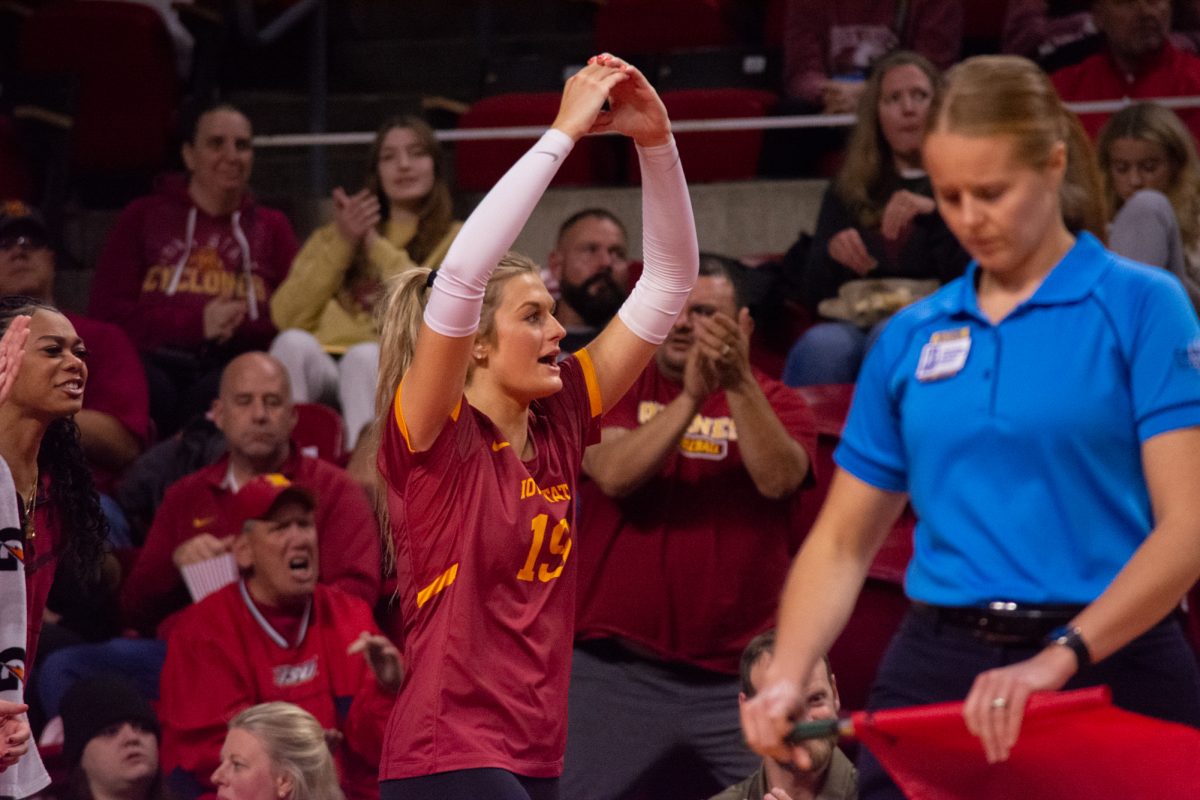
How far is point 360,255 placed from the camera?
20.9ft

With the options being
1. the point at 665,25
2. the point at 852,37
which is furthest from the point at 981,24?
the point at 665,25

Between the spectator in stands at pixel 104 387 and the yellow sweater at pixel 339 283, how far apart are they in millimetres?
635

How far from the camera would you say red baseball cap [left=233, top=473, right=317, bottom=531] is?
507 centimetres

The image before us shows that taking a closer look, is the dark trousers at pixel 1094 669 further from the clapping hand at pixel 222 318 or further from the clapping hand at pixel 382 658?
the clapping hand at pixel 222 318

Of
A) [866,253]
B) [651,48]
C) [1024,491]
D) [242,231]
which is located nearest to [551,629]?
[1024,491]

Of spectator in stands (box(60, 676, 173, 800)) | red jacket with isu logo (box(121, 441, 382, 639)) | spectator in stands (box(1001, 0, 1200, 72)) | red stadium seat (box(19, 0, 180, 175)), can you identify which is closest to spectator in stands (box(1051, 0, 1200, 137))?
spectator in stands (box(1001, 0, 1200, 72))

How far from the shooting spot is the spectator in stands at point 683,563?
4.44 meters

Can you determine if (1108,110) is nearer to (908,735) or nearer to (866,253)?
(866,253)

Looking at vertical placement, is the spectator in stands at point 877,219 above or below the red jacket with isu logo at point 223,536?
above

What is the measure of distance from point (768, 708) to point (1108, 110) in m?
4.84

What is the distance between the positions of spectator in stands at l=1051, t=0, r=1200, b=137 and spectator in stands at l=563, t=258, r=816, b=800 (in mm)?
2608

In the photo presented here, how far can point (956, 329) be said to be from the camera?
2354 mm

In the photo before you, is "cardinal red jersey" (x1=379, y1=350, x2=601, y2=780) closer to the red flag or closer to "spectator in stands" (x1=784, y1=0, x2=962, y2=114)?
the red flag

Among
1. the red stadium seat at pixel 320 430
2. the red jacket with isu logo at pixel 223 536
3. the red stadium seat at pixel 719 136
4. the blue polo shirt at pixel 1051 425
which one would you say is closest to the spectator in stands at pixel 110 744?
the red jacket with isu logo at pixel 223 536
